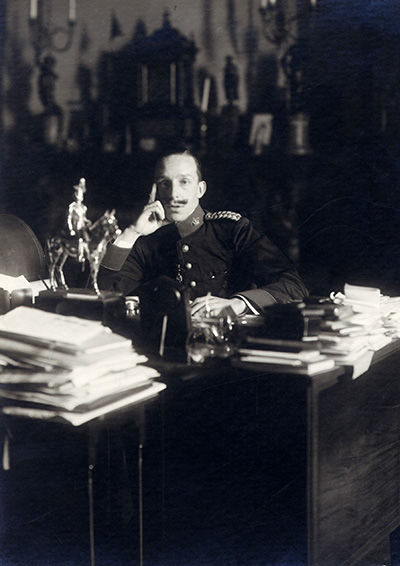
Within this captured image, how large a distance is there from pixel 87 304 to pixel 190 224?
4.30 feet

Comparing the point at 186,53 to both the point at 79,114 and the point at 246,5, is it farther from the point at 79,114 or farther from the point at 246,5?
the point at 79,114

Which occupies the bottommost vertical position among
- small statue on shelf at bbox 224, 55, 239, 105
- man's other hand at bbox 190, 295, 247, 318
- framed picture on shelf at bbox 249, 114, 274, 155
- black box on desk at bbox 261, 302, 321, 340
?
man's other hand at bbox 190, 295, 247, 318

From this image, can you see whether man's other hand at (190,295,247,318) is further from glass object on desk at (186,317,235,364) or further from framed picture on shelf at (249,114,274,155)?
framed picture on shelf at (249,114,274,155)

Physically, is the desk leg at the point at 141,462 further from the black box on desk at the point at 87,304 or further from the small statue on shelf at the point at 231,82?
the small statue on shelf at the point at 231,82

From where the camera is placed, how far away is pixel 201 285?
3.19 meters

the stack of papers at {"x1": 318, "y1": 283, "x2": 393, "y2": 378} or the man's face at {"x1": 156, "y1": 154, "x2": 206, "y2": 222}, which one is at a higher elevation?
the man's face at {"x1": 156, "y1": 154, "x2": 206, "y2": 222}

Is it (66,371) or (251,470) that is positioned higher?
(66,371)

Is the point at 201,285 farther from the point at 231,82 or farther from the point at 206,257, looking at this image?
the point at 231,82

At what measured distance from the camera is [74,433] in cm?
163

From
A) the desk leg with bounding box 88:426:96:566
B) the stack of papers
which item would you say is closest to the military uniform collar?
the stack of papers

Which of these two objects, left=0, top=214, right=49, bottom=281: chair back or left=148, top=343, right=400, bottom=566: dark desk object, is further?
left=0, top=214, right=49, bottom=281: chair back

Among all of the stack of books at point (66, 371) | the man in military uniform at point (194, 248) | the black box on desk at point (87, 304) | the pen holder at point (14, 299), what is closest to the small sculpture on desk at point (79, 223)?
the black box on desk at point (87, 304)

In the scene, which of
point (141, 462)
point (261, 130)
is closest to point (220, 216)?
point (261, 130)

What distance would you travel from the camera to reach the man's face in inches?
120
